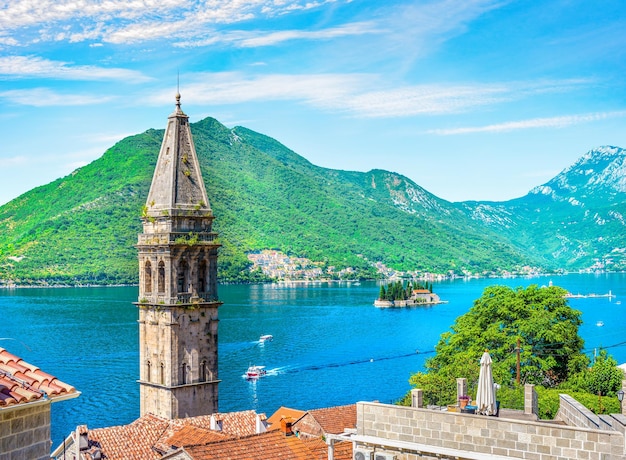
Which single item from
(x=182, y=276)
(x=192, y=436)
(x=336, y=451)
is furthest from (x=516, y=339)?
(x=336, y=451)

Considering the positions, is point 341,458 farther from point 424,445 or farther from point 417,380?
point 417,380

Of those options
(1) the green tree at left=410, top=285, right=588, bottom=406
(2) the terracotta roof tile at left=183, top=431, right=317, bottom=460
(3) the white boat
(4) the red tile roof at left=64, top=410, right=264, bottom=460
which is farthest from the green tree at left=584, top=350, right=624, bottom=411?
(3) the white boat

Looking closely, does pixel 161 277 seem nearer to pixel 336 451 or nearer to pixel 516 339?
pixel 336 451

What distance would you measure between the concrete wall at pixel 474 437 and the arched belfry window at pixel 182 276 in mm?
19290

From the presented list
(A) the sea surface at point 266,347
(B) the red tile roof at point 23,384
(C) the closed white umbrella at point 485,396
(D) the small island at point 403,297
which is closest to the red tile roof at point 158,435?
(C) the closed white umbrella at point 485,396

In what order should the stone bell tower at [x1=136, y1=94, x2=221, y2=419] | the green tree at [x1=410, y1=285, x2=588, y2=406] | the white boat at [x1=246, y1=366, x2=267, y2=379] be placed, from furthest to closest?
the white boat at [x1=246, y1=366, x2=267, y2=379]
the green tree at [x1=410, y1=285, x2=588, y2=406]
the stone bell tower at [x1=136, y1=94, x2=221, y2=419]

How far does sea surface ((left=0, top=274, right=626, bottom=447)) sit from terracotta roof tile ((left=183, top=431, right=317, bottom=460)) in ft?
65.0

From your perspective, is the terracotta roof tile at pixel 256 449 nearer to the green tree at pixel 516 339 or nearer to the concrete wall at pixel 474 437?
the concrete wall at pixel 474 437

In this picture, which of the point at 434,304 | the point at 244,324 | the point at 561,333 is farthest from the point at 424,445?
the point at 434,304

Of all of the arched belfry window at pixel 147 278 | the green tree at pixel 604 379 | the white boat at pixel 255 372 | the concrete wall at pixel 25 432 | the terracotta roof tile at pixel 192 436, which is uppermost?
the arched belfry window at pixel 147 278

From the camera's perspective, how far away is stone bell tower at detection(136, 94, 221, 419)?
1235 inches

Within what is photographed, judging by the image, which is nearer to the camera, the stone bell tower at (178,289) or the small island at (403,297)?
the stone bell tower at (178,289)

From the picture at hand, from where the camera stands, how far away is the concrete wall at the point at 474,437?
36.9 feet

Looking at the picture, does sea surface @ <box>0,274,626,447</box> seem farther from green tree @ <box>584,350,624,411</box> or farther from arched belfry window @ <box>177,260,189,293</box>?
green tree @ <box>584,350,624,411</box>
